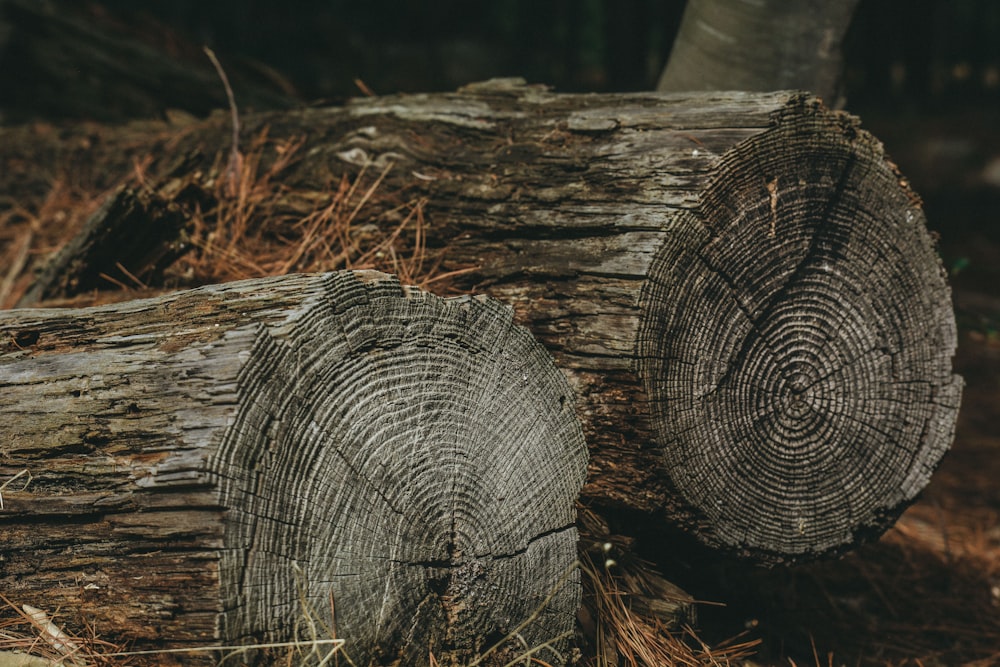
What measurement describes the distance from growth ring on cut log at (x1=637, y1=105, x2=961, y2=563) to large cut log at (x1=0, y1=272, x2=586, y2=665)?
430 millimetres

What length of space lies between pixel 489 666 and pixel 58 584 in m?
0.87

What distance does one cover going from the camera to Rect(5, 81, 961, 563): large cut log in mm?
1885

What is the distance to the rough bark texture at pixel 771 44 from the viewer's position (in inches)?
112

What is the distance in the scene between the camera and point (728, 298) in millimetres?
1938

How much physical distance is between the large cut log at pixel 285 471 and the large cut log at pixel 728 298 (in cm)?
27

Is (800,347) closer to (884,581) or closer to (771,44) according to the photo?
(771,44)

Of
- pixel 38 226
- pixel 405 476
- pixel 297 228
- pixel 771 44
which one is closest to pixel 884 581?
pixel 771 44

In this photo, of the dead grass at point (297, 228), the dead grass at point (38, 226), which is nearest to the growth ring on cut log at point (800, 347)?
the dead grass at point (297, 228)

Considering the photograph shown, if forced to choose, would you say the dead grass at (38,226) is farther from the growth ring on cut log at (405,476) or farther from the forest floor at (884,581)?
the growth ring on cut log at (405,476)

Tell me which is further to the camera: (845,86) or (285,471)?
(845,86)

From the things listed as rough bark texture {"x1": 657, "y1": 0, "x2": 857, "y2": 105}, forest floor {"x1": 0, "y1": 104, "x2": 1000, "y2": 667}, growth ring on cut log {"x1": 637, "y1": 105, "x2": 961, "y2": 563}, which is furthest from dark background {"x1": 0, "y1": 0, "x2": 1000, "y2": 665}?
growth ring on cut log {"x1": 637, "y1": 105, "x2": 961, "y2": 563}

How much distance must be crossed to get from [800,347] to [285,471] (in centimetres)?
135

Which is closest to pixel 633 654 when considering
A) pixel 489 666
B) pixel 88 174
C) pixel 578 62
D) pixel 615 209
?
pixel 489 666

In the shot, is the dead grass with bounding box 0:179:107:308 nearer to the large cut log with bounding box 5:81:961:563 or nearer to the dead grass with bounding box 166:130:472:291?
the dead grass with bounding box 166:130:472:291
